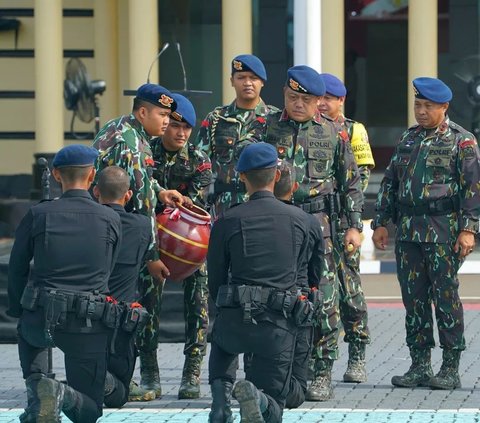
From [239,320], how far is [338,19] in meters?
17.2

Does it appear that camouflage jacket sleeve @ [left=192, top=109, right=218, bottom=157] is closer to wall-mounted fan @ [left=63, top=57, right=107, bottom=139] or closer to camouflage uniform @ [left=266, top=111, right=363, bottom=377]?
camouflage uniform @ [left=266, top=111, right=363, bottom=377]

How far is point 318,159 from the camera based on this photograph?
1040 cm

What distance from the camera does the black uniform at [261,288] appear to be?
8.62 metres

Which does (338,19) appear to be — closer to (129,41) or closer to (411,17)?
(411,17)

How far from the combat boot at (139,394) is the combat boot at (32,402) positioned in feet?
4.98

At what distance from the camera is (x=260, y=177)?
8.77 meters

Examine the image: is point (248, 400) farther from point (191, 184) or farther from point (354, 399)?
point (191, 184)

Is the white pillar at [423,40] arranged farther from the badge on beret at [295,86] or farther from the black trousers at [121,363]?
the black trousers at [121,363]

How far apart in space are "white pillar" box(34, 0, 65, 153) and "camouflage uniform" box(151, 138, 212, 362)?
1706 cm

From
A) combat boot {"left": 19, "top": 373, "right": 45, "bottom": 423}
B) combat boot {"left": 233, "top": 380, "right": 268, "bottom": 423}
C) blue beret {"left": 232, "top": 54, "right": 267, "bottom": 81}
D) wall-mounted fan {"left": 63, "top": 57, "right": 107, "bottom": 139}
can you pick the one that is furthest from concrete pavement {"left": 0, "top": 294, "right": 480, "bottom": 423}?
wall-mounted fan {"left": 63, "top": 57, "right": 107, "bottom": 139}

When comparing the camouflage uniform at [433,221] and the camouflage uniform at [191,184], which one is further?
the camouflage uniform at [433,221]

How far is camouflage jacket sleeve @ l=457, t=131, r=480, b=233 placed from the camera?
10.6 m

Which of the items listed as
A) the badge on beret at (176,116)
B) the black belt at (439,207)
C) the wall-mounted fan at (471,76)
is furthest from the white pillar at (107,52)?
the badge on beret at (176,116)

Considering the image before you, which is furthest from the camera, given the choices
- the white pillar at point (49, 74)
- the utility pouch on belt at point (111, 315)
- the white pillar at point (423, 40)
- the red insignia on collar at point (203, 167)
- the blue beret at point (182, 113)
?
the white pillar at point (49, 74)
